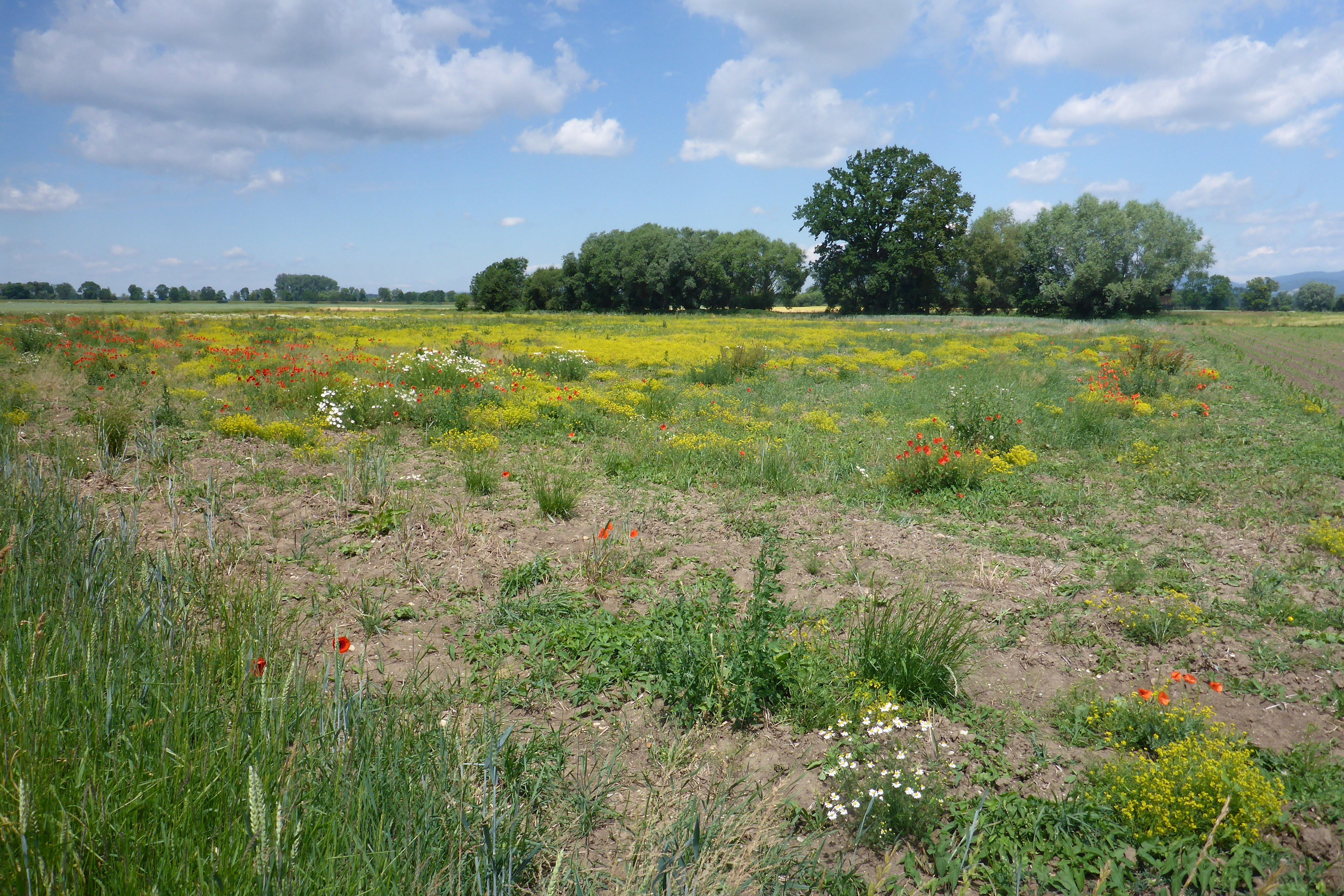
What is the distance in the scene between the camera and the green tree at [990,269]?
2464 inches

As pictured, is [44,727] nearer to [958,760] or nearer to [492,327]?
[958,760]

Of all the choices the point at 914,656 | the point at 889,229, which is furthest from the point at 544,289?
the point at 914,656

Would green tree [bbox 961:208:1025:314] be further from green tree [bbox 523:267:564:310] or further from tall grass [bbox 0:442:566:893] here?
tall grass [bbox 0:442:566:893]

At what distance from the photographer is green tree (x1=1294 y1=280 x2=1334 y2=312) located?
108438 millimetres

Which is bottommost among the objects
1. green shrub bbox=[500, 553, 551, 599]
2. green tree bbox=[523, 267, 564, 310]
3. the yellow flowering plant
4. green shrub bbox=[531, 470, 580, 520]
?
the yellow flowering plant

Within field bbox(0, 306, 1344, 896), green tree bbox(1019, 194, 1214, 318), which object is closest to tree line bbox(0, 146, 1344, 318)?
green tree bbox(1019, 194, 1214, 318)

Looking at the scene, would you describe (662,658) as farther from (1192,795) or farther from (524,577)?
(1192,795)

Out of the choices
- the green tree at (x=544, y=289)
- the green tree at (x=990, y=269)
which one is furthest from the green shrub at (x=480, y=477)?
the green tree at (x=544, y=289)

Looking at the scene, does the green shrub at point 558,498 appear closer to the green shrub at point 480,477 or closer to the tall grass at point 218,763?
the green shrub at point 480,477

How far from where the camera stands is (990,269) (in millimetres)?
65312

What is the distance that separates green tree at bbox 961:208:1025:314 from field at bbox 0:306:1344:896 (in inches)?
2336

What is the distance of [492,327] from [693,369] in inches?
712

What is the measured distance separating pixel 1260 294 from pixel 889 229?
325 feet

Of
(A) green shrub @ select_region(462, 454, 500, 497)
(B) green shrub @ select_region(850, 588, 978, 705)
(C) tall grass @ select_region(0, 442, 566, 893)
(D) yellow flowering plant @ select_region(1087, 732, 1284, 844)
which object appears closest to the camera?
(C) tall grass @ select_region(0, 442, 566, 893)
